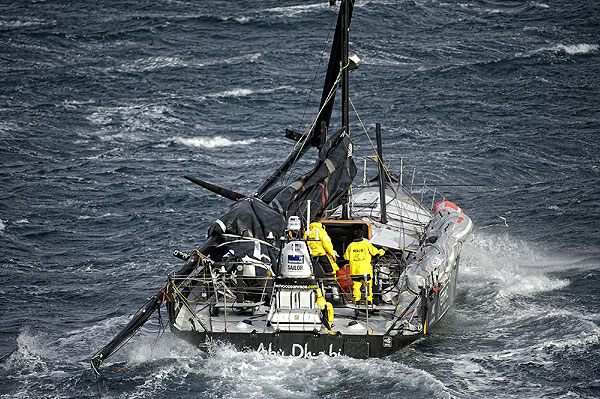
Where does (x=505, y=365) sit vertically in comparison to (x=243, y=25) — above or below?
below

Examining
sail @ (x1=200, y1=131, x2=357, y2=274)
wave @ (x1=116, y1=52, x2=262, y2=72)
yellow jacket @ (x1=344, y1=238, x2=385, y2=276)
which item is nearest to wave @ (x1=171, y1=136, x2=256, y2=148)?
wave @ (x1=116, y1=52, x2=262, y2=72)

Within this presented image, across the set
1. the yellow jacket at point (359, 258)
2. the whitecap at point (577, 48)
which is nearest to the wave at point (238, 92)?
the whitecap at point (577, 48)

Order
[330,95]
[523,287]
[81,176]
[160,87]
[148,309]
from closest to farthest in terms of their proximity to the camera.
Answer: [148,309]
[523,287]
[330,95]
[81,176]
[160,87]

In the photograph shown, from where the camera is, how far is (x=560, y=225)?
2333 cm

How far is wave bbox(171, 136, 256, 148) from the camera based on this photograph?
32.6 m

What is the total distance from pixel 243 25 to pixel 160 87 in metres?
9.92

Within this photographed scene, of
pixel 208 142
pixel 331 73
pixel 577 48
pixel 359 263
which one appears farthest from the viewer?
pixel 577 48

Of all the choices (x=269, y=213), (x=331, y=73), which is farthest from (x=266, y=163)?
(x=269, y=213)

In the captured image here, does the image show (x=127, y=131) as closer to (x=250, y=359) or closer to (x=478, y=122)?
(x=478, y=122)

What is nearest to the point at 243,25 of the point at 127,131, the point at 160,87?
the point at 160,87

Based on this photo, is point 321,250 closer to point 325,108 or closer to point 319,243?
point 319,243

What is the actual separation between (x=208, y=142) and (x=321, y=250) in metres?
17.3

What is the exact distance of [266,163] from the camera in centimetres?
3030

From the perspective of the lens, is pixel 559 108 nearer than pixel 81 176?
No
